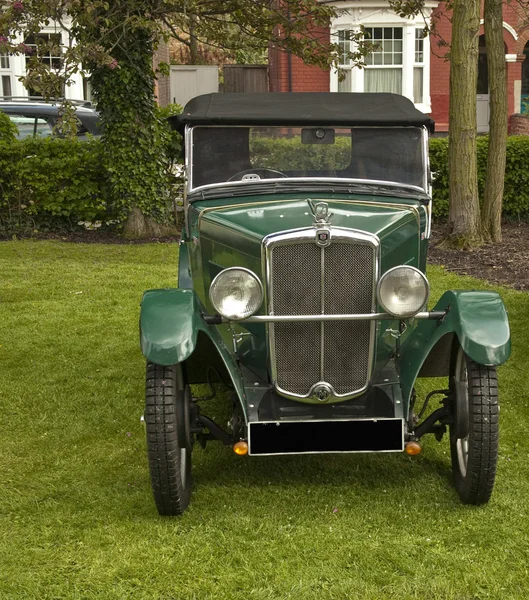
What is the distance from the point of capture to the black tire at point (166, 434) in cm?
378

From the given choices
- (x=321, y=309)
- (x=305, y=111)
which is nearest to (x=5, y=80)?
(x=305, y=111)

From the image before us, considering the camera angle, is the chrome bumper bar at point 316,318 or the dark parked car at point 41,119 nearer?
the chrome bumper bar at point 316,318

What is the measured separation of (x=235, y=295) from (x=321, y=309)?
0.41 meters

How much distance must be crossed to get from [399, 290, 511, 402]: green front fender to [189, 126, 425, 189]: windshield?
3.13 feet

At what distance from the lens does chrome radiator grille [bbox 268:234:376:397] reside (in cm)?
392

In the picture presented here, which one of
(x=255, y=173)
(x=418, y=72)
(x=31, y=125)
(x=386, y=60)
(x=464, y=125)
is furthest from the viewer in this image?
(x=418, y=72)

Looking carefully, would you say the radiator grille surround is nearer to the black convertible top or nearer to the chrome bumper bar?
the chrome bumper bar

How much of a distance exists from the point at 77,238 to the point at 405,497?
28.7 ft

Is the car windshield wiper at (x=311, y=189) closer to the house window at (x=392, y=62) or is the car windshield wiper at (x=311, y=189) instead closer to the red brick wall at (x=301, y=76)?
the house window at (x=392, y=62)

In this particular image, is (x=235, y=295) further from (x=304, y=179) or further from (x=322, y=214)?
(x=304, y=179)

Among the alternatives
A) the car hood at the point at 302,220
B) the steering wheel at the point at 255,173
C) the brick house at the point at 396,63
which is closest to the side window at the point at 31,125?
the steering wheel at the point at 255,173

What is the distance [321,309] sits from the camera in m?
3.97

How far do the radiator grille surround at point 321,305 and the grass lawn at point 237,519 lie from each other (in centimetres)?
57

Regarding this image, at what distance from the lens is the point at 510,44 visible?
22.2 meters
